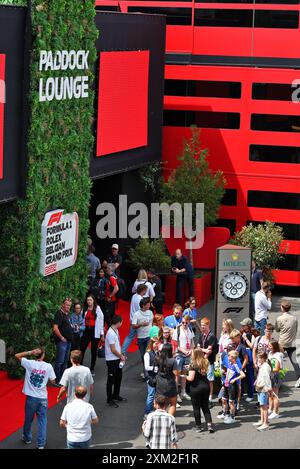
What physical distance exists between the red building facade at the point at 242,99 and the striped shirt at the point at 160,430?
14686mm

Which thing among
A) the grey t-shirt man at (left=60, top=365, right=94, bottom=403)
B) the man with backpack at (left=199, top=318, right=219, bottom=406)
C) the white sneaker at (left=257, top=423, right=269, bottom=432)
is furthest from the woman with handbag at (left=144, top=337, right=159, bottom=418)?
the white sneaker at (left=257, top=423, right=269, bottom=432)

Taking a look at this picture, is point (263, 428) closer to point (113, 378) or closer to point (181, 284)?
point (113, 378)

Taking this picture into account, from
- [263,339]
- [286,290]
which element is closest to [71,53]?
[263,339]

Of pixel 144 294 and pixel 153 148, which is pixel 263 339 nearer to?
pixel 144 294

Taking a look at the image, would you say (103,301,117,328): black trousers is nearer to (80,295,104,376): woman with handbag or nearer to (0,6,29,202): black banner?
(80,295,104,376): woman with handbag

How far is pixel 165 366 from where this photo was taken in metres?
18.7

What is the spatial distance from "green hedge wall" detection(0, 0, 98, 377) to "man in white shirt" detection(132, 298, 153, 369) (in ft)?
5.12

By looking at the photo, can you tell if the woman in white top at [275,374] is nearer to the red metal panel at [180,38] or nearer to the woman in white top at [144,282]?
the woman in white top at [144,282]

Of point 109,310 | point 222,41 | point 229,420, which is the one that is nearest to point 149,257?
point 109,310

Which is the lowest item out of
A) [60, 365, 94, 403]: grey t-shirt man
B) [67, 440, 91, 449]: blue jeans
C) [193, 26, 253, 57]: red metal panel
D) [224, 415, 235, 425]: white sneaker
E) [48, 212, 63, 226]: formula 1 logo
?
[224, 415, 235, 425]: white sneaker

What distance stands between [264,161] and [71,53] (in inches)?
354

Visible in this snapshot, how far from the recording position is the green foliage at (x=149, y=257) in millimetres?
28234

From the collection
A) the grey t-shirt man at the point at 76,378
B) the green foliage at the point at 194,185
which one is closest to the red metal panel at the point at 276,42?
the green foliage at the point at 194,185

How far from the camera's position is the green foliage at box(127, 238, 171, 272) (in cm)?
2823
